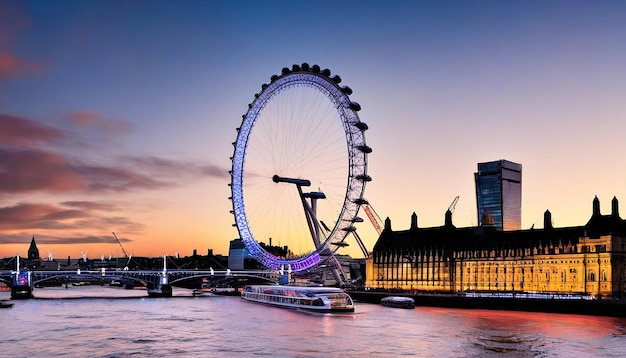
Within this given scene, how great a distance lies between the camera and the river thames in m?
54.7

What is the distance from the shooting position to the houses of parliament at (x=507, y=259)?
112250 millimetres

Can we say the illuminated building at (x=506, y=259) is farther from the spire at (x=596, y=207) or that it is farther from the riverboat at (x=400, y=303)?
the riverboat at (x=400, y=303)

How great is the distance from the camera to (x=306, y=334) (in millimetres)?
65812

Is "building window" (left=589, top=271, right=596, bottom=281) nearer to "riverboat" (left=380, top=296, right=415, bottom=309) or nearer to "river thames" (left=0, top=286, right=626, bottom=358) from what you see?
"river thames" (left=0, top=286, right=626, bottom=358)

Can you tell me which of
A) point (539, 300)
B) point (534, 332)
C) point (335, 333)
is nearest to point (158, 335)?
point (335, 333)

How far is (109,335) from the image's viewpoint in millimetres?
65750

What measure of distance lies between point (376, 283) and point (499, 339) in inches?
3878

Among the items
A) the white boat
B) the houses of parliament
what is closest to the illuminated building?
the houses of parliament

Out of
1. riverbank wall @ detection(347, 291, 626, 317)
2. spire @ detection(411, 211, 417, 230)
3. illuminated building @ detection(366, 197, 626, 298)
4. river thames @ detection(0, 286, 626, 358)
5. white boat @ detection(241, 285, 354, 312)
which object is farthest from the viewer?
spire @ detection(411, 211, 417, 230)

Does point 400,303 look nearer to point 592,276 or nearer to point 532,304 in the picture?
point 532,304

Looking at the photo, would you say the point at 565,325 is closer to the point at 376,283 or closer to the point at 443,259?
the point at 443,259

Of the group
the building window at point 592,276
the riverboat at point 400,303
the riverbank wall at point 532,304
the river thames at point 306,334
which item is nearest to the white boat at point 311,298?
the river thames at point 306,334

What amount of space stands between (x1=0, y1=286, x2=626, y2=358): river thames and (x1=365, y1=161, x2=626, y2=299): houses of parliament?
900 inches

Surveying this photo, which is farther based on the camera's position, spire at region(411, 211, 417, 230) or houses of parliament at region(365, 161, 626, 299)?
spire at region(411, 211, 417, 230)
